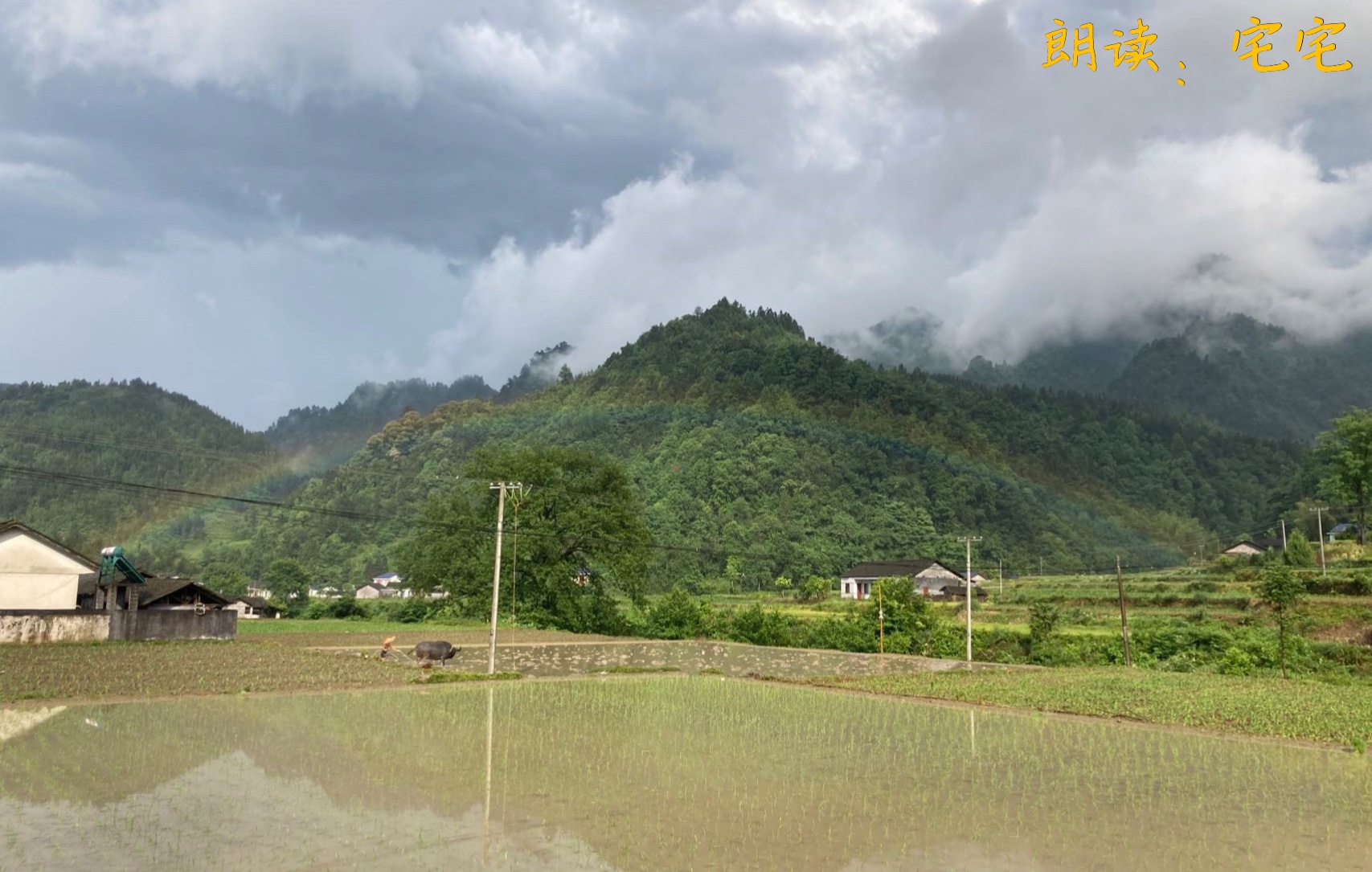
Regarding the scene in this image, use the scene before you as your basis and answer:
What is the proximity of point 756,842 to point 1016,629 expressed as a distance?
39282mm

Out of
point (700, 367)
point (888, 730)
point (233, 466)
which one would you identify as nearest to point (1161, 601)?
point (888, 730)

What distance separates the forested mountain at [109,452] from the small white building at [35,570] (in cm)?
8944

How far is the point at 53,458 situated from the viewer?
13512 cm

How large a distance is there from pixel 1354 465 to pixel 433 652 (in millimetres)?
72958

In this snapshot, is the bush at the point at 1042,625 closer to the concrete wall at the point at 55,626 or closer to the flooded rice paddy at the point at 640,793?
the flooded rice paddy at the point at 640,793

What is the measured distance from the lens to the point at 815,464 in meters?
110

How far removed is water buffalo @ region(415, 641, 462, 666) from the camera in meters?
32.2

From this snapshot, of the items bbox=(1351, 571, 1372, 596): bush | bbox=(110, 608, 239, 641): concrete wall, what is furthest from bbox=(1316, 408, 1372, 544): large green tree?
bbox=(110, 608, 239, 641): concrete wall

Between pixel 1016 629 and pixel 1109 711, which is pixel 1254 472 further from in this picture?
pixel 1109 711

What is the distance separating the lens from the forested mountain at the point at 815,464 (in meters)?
102

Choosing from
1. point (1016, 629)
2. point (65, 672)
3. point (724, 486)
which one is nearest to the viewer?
point (65, 672)

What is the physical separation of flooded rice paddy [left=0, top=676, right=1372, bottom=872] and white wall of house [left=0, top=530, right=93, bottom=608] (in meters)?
20.0

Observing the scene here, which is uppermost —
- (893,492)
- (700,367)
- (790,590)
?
(700,367)

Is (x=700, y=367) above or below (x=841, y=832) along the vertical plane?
above
